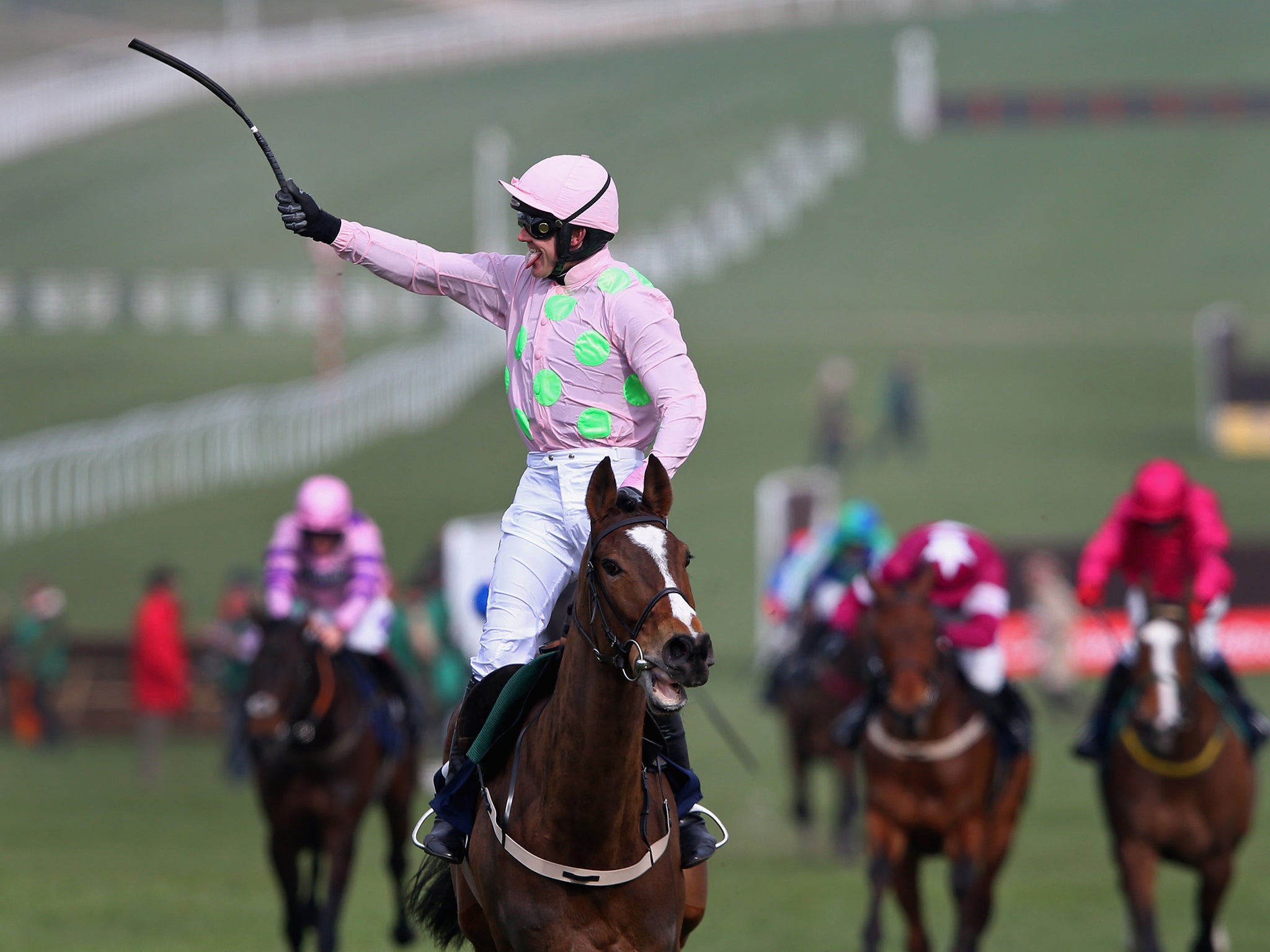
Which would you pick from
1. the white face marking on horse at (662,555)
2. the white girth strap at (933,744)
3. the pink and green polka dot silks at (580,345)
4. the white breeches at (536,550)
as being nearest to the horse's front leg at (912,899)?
the white girth strap at (933,744)

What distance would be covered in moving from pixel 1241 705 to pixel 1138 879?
1108mm

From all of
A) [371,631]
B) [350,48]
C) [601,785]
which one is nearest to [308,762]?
[371,631]

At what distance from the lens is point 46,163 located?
5122cm

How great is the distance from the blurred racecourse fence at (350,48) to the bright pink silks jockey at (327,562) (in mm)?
42101

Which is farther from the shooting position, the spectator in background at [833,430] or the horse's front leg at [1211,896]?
the spectator in background at [833,430]

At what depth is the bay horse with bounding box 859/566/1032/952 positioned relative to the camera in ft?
30.9

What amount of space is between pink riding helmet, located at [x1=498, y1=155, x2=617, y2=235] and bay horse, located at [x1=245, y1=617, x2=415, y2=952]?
4751 millimetres

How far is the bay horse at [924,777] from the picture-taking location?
941 cm

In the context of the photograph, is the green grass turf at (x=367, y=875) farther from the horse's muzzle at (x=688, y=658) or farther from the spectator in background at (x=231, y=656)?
the horse's muzzle at (x=688, y=658)

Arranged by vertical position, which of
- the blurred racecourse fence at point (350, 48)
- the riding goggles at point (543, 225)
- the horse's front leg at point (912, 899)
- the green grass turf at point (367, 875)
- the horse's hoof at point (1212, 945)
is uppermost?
the blurred racecourse fence at point (350, 48)

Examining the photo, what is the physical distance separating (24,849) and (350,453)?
17.1m

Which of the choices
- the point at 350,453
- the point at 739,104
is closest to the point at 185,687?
the point at 350,453

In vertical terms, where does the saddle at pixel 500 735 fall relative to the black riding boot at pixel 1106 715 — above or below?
above

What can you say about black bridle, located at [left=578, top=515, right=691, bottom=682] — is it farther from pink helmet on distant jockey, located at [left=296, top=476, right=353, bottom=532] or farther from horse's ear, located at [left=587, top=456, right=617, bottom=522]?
pink helmet on distant jockey, located at [left=296, top=476, right=353, bottom=532]
